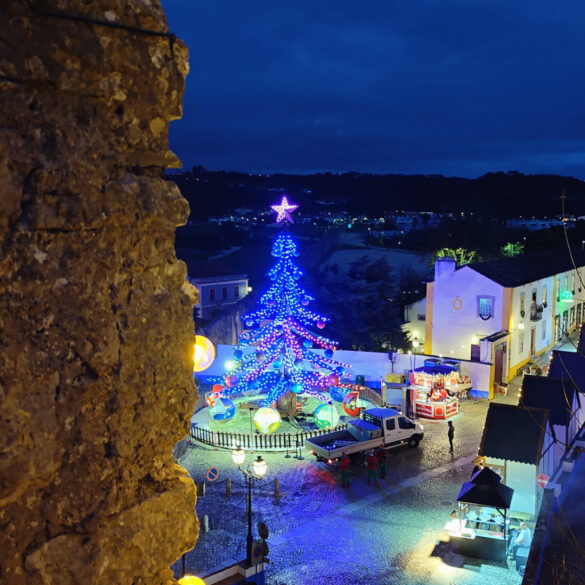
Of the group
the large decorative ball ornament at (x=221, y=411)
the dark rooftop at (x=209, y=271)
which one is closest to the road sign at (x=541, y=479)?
the large decorative ball ornament at (x=221, y=411)

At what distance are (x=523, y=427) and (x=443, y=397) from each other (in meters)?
7.78

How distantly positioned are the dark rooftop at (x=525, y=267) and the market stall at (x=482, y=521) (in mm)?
15190

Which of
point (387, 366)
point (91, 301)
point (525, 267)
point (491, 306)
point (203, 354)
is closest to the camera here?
point (91, 301)

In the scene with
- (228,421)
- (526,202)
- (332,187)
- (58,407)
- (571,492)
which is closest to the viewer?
(58,407)

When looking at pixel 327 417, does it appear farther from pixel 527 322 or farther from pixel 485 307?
pixel 527 322

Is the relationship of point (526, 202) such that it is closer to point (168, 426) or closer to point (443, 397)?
point (443, 397)

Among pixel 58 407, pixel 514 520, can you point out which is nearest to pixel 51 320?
pixel 58 407

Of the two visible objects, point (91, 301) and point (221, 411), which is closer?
point (91, 301)

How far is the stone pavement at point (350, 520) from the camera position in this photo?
41.9 ft

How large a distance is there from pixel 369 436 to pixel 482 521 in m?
5.88

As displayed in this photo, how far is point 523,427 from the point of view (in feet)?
51.1

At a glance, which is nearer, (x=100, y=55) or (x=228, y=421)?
(x=100, y=55)

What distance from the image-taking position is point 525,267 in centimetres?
3209

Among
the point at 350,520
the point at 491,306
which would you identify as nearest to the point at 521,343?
the point at 491,306
